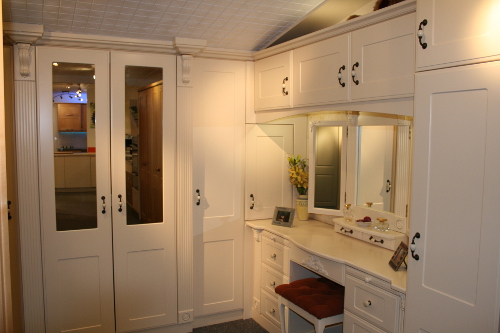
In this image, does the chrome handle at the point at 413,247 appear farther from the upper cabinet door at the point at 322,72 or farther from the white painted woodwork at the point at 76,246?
the white painted woodwork at the point at 76,246

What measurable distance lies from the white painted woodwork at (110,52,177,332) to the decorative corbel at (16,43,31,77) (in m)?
0.53

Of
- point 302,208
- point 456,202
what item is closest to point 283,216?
point 302,208

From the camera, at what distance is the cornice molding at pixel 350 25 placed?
2088mm

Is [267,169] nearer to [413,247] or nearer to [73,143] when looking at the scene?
[73,143]

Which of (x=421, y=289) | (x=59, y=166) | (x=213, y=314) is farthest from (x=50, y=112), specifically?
(x=421, y=289)

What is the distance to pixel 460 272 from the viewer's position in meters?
1.70

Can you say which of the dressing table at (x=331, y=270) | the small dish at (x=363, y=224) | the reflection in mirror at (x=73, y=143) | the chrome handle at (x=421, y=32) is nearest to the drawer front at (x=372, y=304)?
the dressing table at (x=331, y=270)

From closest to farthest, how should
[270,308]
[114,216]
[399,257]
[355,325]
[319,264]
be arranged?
[399,257] → [355,325] → [319,264] → [114,216] → [270,308]

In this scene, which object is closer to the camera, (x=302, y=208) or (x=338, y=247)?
(x=338, y=247)

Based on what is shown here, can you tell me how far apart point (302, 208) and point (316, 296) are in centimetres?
102

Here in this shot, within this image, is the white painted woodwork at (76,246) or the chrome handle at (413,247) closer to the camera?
the chrome handle at (413,247)

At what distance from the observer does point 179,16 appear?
9.16 feet

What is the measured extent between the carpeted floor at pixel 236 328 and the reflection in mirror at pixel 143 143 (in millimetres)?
995

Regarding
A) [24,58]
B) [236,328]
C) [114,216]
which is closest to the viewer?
[24,58]
